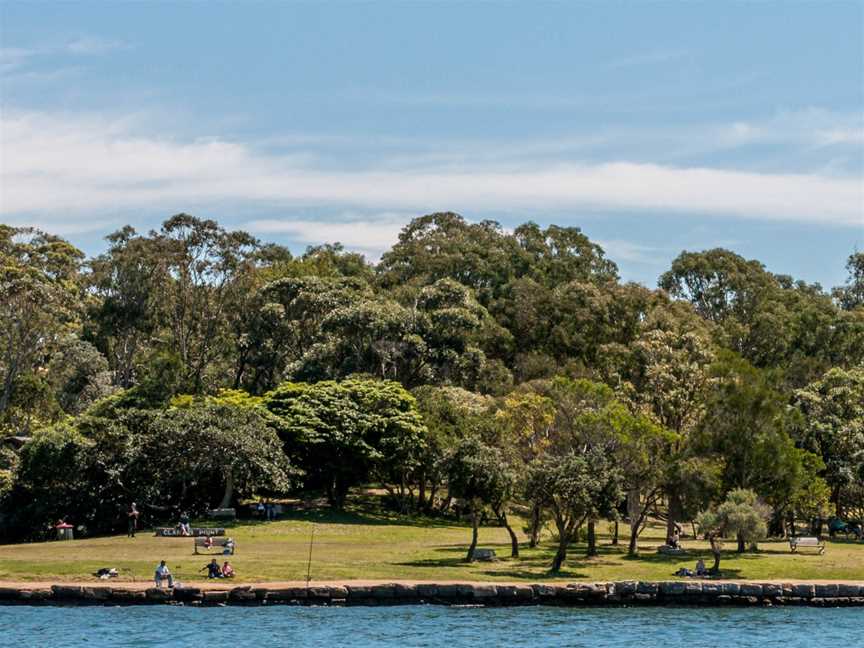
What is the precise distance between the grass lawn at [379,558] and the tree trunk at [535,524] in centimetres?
64

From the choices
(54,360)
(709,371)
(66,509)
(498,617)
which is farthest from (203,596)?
(54,360)

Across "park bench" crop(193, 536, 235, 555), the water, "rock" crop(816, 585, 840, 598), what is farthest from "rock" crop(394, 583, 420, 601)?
"rock" crop(816, 585, 840, 598)

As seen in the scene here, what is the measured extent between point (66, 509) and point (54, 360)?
99.3ft

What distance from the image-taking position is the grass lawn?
49250mm

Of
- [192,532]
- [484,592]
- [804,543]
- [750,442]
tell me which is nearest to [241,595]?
[484,592]

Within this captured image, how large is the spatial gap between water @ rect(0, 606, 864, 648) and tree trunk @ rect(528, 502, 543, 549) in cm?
659

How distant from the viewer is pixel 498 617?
1750 inches

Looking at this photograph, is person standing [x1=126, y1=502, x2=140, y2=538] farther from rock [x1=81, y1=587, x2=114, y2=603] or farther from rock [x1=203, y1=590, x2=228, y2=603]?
rock [x1=203, y1=590, x2=228, y2=603]

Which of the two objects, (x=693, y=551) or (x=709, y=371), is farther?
(x=709, y=371)

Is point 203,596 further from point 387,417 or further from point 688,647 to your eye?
point 387,417

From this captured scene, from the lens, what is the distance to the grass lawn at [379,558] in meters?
49.2

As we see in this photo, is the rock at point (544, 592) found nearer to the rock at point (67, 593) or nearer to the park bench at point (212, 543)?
the park bench at point (212, 543)

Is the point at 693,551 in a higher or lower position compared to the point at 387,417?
lower

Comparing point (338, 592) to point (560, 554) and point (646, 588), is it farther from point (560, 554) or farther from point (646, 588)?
point (646, 588)
